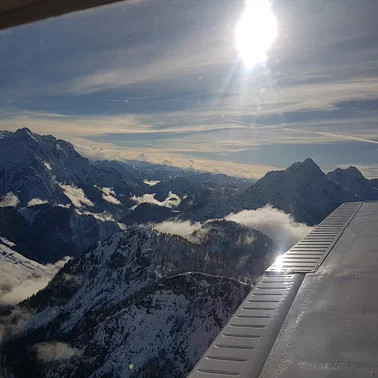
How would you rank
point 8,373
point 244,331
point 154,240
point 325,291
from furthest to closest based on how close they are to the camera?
1. point 154,240
2. point 8,373
3. point 325,291
4. point 244,331

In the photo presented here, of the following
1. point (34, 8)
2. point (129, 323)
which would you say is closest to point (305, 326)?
point (34, 8)

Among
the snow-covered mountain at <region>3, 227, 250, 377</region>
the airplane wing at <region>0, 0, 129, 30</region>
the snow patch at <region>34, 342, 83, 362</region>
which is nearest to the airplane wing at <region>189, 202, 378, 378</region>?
the airplane wing at <region>0, 0, 129, 30</region>

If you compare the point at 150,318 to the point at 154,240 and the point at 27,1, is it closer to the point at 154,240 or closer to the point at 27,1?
the point at 154,240

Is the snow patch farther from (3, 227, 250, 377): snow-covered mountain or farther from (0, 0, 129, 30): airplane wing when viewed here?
(0, 0, 129, 30): airplane wing

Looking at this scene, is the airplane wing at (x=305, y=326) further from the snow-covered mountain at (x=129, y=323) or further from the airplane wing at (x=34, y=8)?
the snow-covered mountain at (x=129, y=323)

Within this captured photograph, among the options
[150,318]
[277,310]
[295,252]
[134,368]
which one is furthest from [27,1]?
[150,318]

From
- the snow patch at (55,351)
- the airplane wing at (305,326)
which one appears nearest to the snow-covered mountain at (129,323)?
the snow patch at (55,351)

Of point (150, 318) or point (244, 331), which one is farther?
point (150, 318)
